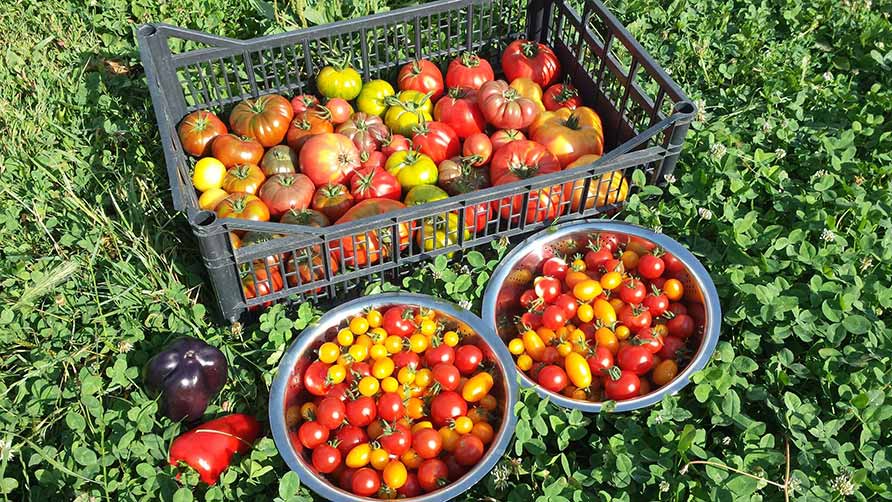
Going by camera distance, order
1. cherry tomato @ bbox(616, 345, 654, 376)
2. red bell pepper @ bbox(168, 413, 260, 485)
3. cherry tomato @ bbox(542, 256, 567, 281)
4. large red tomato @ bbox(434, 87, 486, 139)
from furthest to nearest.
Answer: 1. large red tomato @ bbox(434, 87, 486, 139)
2. cherry tomato @ bbox(542, 256, 567, 281)
3. cherry tomato @ bbox(616, 345, 654, 376)
4. red bell pepper @ bbox(168, 413, 260, 485)

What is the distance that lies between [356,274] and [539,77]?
61.1 inches

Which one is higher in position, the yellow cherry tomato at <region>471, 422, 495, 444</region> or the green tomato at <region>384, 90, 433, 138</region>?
the green tomato at <region>384, 90, 433, 138</region>

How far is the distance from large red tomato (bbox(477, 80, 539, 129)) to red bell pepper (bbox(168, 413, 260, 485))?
1.76 metres

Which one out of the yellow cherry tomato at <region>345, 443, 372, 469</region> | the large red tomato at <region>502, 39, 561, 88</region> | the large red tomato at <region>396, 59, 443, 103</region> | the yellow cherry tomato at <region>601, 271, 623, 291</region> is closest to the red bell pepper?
the yellow cherry tomato at <region>345, 443, 372, 469</region>

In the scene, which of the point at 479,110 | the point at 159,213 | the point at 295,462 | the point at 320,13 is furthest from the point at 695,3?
the point at 295,462

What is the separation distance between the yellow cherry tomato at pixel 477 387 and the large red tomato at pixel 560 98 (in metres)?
1.60

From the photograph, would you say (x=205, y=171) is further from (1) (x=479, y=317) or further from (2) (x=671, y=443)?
(2) (x=671, y=443)

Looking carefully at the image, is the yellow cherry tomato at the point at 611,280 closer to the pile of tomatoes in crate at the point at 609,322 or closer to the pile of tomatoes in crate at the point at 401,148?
the pile of tomatoes in crate at the point at 609,322

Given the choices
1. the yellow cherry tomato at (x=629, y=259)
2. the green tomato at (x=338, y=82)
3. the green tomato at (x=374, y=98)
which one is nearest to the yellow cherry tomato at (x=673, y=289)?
the yellow cherry tomato at (x=629, y=259)

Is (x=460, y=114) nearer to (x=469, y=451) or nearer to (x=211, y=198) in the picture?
(x=211, y=198)

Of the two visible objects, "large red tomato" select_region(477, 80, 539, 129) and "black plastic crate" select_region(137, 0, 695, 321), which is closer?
"black plastic crate" select_region(137, 0, 695, 321)

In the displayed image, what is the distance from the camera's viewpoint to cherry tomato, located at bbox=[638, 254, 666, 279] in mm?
2961

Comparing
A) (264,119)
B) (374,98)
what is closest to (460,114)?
(374,98)

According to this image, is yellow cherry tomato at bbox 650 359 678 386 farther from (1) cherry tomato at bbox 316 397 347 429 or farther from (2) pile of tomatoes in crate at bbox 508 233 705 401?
(1) cherry tomato at bbox 316 397 347 429
